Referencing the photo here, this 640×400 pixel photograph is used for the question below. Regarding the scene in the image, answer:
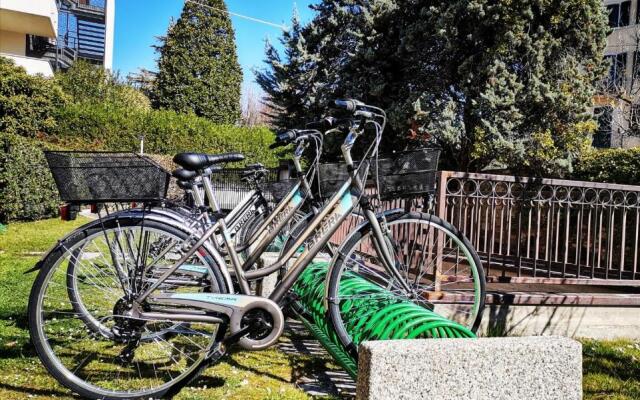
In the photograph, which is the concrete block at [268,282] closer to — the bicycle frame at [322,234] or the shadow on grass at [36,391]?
the bicycle frame at [322,234]

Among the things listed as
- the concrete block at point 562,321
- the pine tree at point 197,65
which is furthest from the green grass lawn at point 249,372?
the pine tree at point 197,65

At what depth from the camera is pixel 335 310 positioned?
2945mm

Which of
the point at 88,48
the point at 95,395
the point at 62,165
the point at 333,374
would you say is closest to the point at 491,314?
the point at 333,374

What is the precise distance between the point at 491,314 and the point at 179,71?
800 inches

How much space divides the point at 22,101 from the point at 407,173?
10729mm

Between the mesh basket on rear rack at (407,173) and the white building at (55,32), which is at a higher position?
the white building at (55,32)

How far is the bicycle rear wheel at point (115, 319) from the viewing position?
271cm

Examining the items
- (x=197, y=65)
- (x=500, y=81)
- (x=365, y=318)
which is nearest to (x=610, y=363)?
(x=365, y=318)

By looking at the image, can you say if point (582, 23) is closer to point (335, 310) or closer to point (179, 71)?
point (335, 310)

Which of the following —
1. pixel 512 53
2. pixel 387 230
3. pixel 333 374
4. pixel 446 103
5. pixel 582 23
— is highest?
pixel 582 23

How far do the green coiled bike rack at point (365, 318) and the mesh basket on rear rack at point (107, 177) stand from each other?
3.81 feet

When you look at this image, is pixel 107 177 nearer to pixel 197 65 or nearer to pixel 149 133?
pixel 149 133

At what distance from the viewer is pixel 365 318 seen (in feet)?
9.64

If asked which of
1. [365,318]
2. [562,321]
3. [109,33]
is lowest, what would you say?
[562,321]
